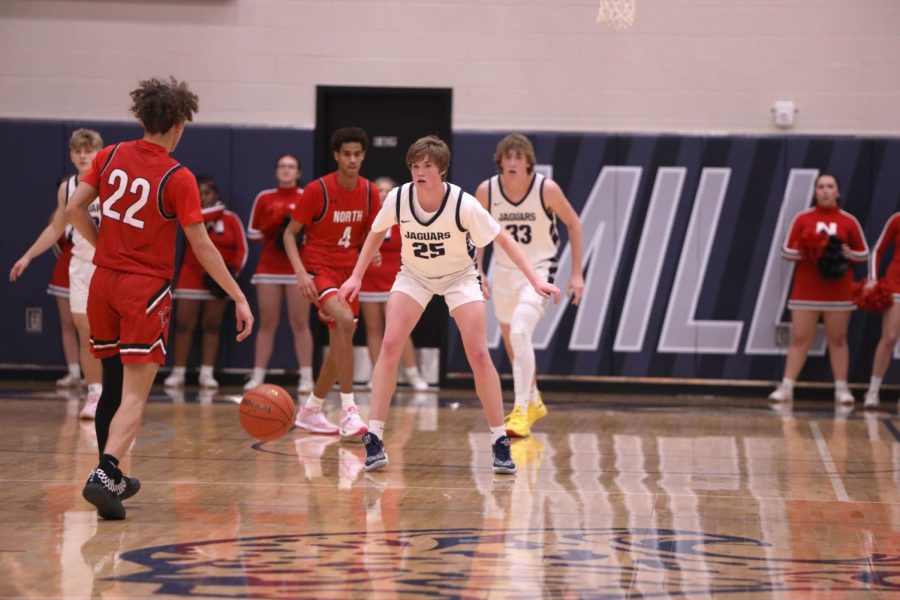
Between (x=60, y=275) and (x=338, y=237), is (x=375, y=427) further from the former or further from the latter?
(x=60, y=275)

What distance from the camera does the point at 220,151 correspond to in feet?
38.5

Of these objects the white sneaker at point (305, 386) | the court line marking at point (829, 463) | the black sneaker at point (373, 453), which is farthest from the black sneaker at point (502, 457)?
the white sneaker at point (305, 386)

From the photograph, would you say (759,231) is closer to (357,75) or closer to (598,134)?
(598,134)

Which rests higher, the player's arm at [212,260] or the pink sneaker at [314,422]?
the player's arm at [212,260]

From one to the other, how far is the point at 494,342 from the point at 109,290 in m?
6.83

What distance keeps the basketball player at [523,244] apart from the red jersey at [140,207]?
3.13 meters

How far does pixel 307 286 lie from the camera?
24.6 ft

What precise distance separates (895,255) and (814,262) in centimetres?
71

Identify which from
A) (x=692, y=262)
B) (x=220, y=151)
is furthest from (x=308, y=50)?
(x=692, y=262)

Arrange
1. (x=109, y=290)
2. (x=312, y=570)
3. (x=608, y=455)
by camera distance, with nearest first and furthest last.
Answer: (x=312, y=570)
(x=109, y=290)
(x=608, y=455)

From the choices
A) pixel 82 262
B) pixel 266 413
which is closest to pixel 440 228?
pixel 266 413

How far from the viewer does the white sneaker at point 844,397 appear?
11.1 metres

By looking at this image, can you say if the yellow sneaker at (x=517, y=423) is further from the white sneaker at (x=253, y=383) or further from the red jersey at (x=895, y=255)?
the red jersey at (x=895, y=255)

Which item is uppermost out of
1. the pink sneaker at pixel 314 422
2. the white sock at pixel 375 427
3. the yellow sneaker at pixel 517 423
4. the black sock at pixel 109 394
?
the black sock at pixel 109 394
